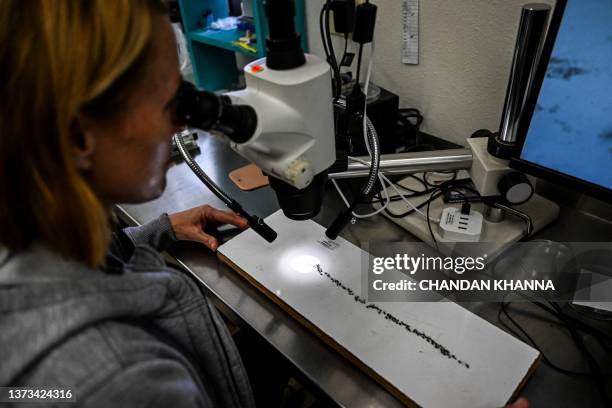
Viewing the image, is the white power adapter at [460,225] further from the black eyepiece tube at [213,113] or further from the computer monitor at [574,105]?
the black eyepiece tube at [213,113]

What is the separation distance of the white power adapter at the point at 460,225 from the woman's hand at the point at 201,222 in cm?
42

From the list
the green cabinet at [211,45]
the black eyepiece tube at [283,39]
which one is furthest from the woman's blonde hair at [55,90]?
the green cabinet at [211,45]

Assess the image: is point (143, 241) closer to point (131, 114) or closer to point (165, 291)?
point (165, 291)

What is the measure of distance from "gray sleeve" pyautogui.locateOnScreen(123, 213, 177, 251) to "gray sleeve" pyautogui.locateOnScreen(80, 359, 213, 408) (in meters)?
0.42

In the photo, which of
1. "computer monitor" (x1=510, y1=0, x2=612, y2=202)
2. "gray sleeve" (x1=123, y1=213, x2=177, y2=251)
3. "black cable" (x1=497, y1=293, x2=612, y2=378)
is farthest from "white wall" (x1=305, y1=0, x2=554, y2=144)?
"gray sleeve" (x1=123, y1=213, x2=177, y2=251)

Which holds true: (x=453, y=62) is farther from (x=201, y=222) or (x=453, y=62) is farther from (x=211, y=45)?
(x=211, y=45)

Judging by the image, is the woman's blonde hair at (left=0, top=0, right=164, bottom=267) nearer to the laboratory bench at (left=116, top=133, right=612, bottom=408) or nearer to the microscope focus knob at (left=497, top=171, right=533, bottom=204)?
the laboratory bench at (left=116, top=133, right=612, bottom=408)

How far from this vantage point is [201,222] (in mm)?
916

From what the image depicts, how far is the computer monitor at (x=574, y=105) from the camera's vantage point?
1.97 feet

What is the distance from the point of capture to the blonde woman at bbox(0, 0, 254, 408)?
1.25 ft

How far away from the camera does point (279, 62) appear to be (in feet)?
1.70

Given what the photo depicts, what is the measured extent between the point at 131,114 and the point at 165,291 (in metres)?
0.23

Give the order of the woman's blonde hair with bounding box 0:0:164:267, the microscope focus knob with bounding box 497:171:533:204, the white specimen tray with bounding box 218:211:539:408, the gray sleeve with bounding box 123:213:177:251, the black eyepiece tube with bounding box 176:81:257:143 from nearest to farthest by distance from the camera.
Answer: the woman's blonde hair with bounding box 0:0:164:267 < the black eyepiece tube with bounding box 176:81:257:143 < the white specimen tray with bounding box 218:211:539:408 < the microscope focus knob with bounding box 497:171:533:204 < the gray sleeve with bounding box 123:213:177:251

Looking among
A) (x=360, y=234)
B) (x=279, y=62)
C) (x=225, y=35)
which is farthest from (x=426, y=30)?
(x=225, y=35)
